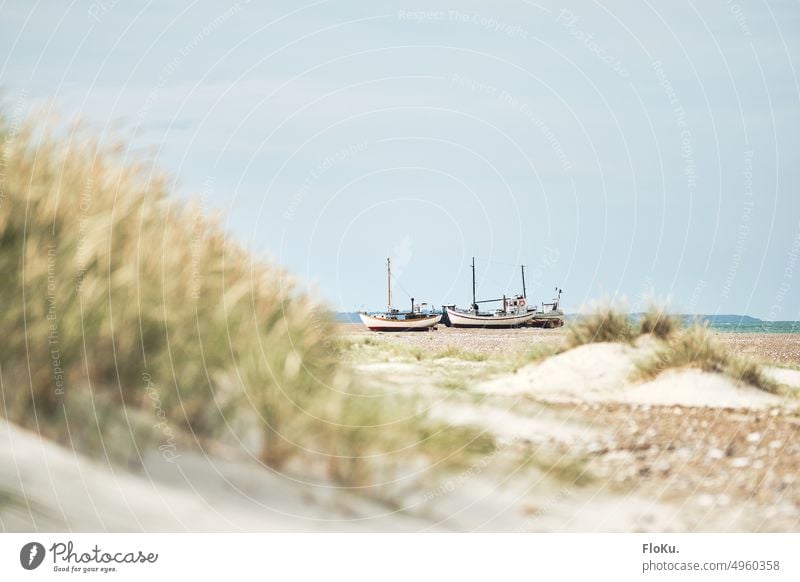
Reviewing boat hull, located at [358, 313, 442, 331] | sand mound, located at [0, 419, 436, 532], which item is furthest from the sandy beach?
boat hull, located at [358, 313, 442, 331]

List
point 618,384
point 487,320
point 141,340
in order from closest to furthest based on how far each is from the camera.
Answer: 1. point 141,340
2. point 618,384
3. point 487,320

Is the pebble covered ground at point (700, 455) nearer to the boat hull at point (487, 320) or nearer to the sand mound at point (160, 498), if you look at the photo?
the boat hull at point (487, 320)

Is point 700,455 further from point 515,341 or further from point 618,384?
point 515,341

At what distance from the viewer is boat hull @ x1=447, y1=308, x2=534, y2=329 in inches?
226

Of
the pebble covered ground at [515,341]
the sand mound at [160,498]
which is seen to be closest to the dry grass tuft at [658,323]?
the pebble covered ground at [515,341]

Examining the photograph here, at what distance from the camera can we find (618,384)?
5215 mm

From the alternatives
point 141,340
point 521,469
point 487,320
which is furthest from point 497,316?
point 141,340

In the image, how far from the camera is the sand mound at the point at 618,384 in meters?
5.09

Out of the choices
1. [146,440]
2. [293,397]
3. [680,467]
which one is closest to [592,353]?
[680,467]

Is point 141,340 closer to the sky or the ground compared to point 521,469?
closer to the sky

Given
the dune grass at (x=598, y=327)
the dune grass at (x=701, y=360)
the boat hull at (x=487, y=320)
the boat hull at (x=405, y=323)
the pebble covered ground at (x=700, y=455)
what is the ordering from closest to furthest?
the pebble covered ground at (x=700, y=455) < the dune grass at (x=701, y=360) < the boat hull at (x=487, y=320) < the dune grass at (x=598, y=327) < the boat hull at (x=405, y=323)

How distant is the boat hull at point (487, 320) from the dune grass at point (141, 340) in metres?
1.97

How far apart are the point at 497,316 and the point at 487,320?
364 mm
